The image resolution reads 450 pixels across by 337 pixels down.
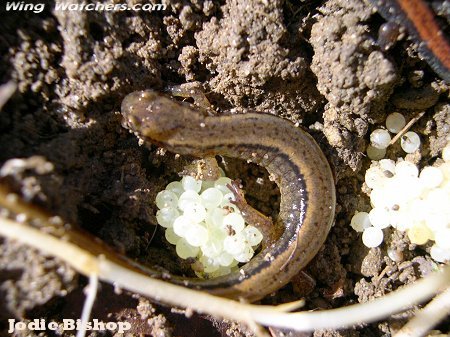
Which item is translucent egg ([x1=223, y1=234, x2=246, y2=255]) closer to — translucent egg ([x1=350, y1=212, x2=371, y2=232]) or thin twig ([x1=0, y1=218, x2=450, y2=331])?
thin twig ([x1=0, y1=218, x2=450, y2=331])

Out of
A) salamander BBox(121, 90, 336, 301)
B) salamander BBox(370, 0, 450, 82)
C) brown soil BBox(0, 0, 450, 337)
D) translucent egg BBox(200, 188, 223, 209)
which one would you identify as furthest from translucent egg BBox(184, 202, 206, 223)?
salamander BBox(370, 0, 450, 82)

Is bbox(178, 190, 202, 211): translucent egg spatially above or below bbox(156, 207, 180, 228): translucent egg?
above

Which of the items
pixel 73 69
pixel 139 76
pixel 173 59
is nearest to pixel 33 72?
pixel 73 69

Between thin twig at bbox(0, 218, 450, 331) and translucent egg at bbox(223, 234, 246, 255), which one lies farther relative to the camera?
translucent egg at bbox(223, 234, 246, 255)

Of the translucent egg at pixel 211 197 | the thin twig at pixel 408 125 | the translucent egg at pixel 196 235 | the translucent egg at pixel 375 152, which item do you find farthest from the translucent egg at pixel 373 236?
the translucent egg at pixel 196 235

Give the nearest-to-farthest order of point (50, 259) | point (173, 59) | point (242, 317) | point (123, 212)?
point (242, 317) → point (50, 259) → point (123, 212) → point (173, 59)

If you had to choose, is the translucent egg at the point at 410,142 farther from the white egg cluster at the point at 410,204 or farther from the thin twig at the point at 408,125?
the white egg cluster at the point at 410,204

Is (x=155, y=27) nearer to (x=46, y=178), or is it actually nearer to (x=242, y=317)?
(x=46, y=178)
